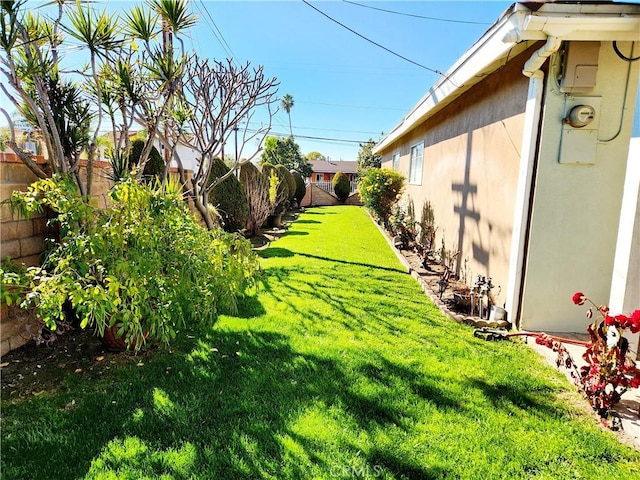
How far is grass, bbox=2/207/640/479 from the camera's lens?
7.00 feet

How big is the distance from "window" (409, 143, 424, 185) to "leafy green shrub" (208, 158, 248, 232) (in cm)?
519

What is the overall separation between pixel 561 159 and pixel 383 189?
739 centimetres

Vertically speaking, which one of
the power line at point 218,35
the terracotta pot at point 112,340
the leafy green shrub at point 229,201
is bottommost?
the terracotta pot at point 112,340

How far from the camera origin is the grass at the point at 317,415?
213cm

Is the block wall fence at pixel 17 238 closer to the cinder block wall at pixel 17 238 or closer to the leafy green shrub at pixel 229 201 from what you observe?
the cinder block wall at pixel 17 238

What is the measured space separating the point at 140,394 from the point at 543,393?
3.33 metres

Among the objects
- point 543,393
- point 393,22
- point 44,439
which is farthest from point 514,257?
point 393,22

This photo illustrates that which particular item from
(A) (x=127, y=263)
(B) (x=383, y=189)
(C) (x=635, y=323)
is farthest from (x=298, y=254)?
(C) (x=635, y=323)

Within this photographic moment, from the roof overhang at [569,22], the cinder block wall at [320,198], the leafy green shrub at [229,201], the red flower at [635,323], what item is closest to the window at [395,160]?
the leafy green shrub at [229,201]

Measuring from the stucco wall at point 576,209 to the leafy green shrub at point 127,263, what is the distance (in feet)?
11.1

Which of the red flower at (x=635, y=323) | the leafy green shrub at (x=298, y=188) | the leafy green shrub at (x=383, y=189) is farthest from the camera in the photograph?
the leafy green shrub at (x=298, y=188)

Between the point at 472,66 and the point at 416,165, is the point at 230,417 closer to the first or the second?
the point at 472,66

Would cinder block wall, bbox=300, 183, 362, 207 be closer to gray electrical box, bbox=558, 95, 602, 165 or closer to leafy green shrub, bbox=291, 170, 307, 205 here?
leafy green shrub, bbox=291, 170, 307, 205

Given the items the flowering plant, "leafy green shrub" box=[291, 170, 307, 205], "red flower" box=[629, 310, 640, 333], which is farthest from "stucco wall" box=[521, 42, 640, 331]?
"leafy green shrub" box=[291, 170, 307, 205]
